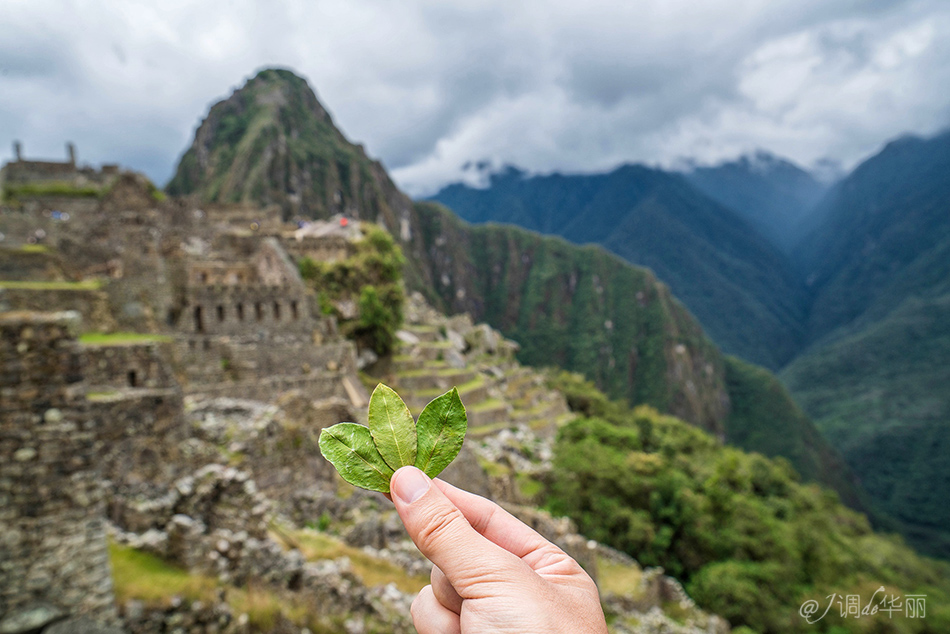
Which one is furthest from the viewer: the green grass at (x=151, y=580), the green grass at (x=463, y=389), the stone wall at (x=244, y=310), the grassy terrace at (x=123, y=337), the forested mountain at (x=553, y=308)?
the forested mountain at (x=553, y=308)

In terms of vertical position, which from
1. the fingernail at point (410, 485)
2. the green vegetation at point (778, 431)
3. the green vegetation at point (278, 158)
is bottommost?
the green vegetation at point (778, 431)

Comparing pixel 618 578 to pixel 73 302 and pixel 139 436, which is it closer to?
pixel 139 436

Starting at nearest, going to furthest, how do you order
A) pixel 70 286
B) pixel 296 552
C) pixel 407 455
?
pixel 407 455, pixel 296 552, pixel 70 286

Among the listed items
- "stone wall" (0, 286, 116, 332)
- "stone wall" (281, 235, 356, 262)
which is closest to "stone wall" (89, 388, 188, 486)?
"stone wall" (0, 286, 116, 332)

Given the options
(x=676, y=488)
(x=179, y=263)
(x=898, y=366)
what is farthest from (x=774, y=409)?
(x=179, y=263)

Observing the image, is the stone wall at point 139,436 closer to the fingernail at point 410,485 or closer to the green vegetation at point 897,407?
the fingernail at point 410,485

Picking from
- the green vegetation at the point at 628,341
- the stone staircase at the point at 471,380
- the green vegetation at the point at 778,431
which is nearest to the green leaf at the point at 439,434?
the stone staircase at the point at 471,380

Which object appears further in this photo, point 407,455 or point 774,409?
point 774,409

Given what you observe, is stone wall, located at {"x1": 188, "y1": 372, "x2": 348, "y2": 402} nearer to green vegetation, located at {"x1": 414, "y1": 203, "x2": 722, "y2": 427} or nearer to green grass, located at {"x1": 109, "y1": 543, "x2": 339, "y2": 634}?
green grass, located at {"x1": 109, "y1": 543, "x2": 339, "y2": 634}

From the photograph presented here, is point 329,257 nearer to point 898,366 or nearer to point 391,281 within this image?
point 391,281
